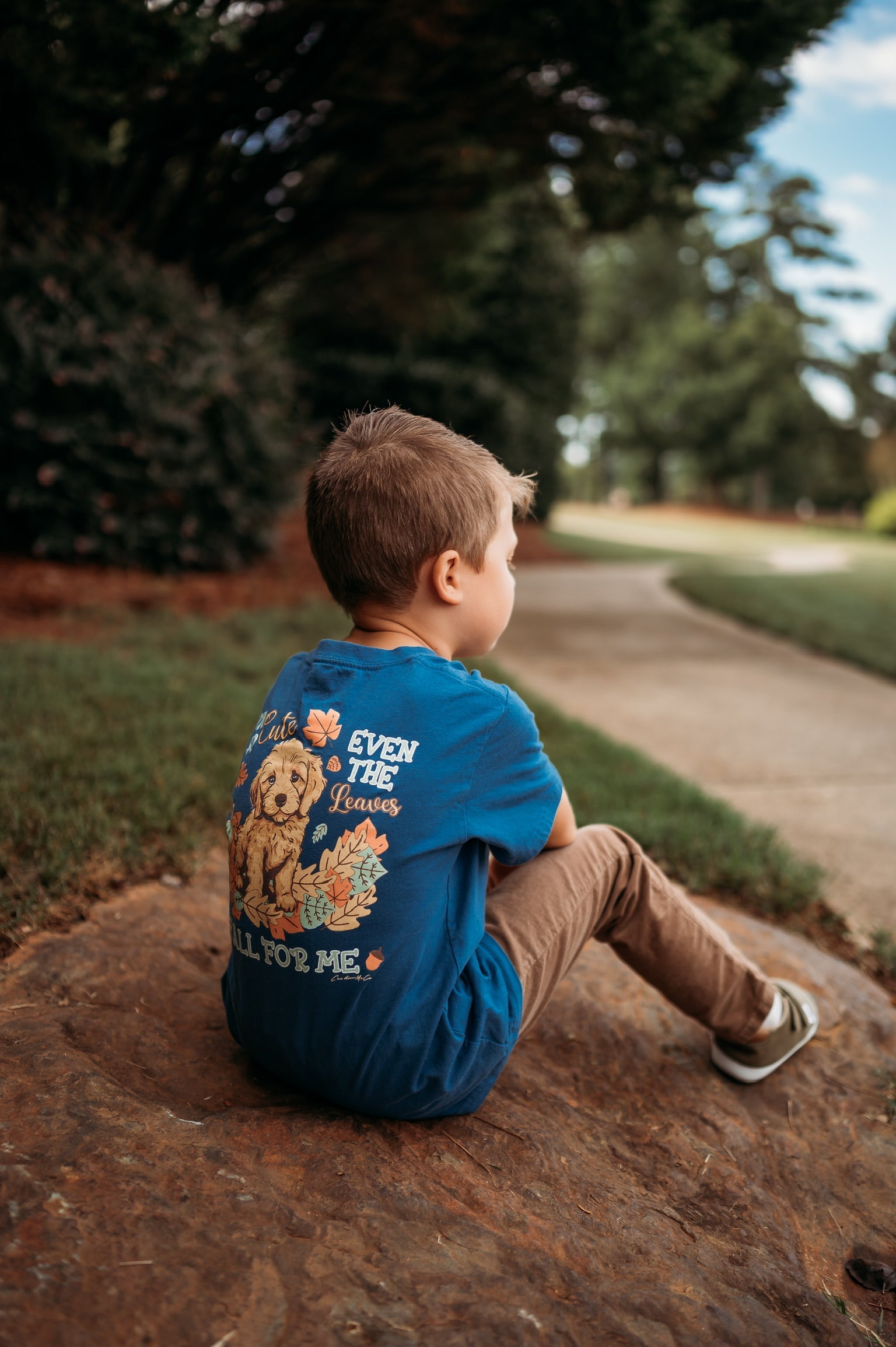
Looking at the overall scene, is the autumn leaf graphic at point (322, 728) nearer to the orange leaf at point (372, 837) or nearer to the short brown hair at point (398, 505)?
the orange leaf at point (372, 837)

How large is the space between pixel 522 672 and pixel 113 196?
16.3 feet

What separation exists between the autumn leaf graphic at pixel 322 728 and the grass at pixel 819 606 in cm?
540

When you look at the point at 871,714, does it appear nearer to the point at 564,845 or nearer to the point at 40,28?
the point at 564,845

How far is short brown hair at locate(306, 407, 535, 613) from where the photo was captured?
1.70 meters

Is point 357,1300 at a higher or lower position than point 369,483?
lower

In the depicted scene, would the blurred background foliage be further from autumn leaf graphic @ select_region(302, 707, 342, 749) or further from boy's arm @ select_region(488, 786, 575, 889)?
boy's arm @ select_region(488, 786, 575, 889)

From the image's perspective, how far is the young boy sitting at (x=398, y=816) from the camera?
1.57 m

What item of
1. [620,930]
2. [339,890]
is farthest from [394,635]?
[620,930]

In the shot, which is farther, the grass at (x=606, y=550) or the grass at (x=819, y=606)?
the grass at (x=606, y=550)

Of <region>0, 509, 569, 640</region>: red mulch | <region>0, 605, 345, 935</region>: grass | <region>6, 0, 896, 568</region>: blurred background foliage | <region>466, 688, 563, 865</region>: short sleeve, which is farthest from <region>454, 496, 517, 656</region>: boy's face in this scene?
<region>0, 509, 569, 640</region>: red mulch

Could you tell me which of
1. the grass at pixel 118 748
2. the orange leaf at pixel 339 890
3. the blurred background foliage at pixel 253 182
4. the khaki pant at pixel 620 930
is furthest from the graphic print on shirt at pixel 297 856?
the blurred background foliage at pixel 253 182

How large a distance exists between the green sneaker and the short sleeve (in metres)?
0.87

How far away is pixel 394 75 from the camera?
234 inches

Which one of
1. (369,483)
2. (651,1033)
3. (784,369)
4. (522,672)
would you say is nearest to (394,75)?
(522,672)
